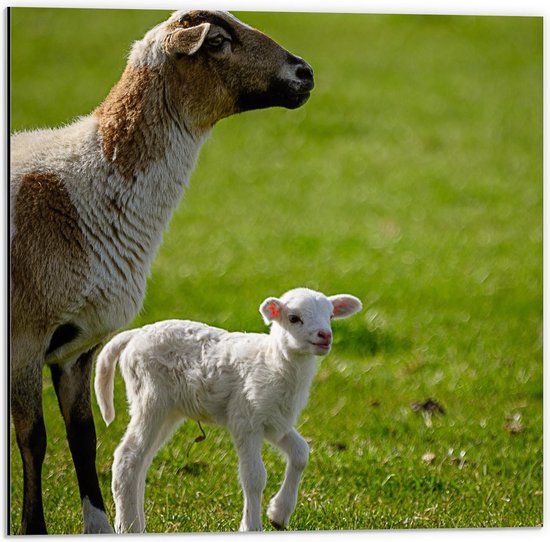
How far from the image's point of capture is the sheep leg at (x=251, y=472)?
454cm

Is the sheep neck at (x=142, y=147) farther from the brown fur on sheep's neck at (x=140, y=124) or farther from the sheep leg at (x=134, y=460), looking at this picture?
the sheep leg at (x=134, y=460)

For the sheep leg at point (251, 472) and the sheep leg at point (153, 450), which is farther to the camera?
the sheep leg at point (153, 450)

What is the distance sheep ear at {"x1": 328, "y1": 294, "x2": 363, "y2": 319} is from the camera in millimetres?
4652

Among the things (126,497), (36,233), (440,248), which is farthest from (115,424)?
(440,248)

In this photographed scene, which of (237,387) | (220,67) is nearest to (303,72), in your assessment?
(220,67)

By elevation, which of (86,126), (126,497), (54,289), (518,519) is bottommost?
(518,519)

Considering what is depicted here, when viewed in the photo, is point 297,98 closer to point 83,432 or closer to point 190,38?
point 190,38

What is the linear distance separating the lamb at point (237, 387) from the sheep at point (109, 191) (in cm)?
20

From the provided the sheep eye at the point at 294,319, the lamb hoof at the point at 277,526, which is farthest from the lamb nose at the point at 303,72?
the lamb hoof at the point at 277,526

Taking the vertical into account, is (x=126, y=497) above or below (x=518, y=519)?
above

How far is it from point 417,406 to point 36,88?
252 cm

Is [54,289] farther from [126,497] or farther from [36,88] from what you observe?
[36,88]

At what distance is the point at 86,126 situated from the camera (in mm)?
4781

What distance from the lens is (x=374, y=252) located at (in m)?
7.90
